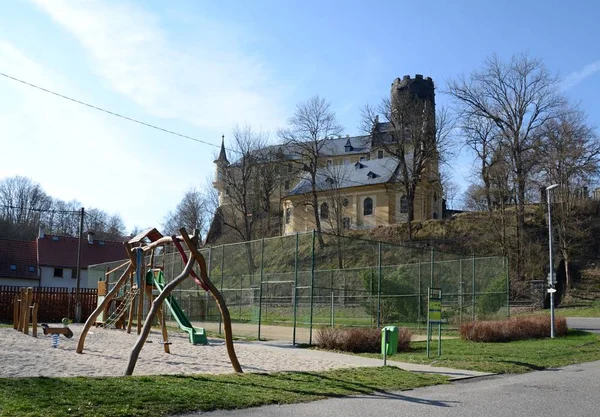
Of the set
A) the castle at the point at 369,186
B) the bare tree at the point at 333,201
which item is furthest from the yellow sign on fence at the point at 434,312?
the bare tree at the point at 333,201

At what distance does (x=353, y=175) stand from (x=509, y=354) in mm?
57987

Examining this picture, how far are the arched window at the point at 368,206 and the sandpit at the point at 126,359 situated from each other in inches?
2014

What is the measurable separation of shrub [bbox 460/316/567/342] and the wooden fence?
747 inches

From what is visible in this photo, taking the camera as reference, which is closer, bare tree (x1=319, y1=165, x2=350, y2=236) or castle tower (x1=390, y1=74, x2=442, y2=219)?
castle tower (x1=390, y1=74, x2=442, y2=219)

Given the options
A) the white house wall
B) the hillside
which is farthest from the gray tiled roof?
the white house wall

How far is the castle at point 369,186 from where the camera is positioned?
60.0 meters

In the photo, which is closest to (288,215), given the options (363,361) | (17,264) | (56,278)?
(56,278)

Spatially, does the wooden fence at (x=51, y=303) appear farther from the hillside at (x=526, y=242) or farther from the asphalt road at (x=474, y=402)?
the hillside at (x=526, y=242)

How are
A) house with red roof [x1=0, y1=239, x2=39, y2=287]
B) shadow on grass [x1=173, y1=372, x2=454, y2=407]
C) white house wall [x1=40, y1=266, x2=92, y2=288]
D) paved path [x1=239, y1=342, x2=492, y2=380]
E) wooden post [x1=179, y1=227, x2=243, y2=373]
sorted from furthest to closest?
white house wall [x1=40, y1=266, x2=92, y2=288], house with red roof [x1=0, y1=239, x2=39, y2=287], paved path [x1=239, y1=342, x2=492, y2=380], wooden post [x1=179, y1=227, x2=243, y2=373], shadow on grass [x1=173, y1=372, x2=454, y2=407]

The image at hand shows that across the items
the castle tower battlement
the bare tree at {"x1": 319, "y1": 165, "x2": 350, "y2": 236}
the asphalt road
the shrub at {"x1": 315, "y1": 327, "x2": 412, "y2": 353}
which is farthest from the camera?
the castle tower battlement

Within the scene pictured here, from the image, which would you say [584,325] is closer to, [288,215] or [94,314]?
[94,314]

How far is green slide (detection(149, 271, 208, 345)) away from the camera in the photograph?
52.6 feet

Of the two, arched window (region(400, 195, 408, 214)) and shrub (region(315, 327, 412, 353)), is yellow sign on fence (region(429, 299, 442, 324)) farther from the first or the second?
arched window (region(400, 195, 408, 214))

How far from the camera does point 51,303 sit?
30156 mm
